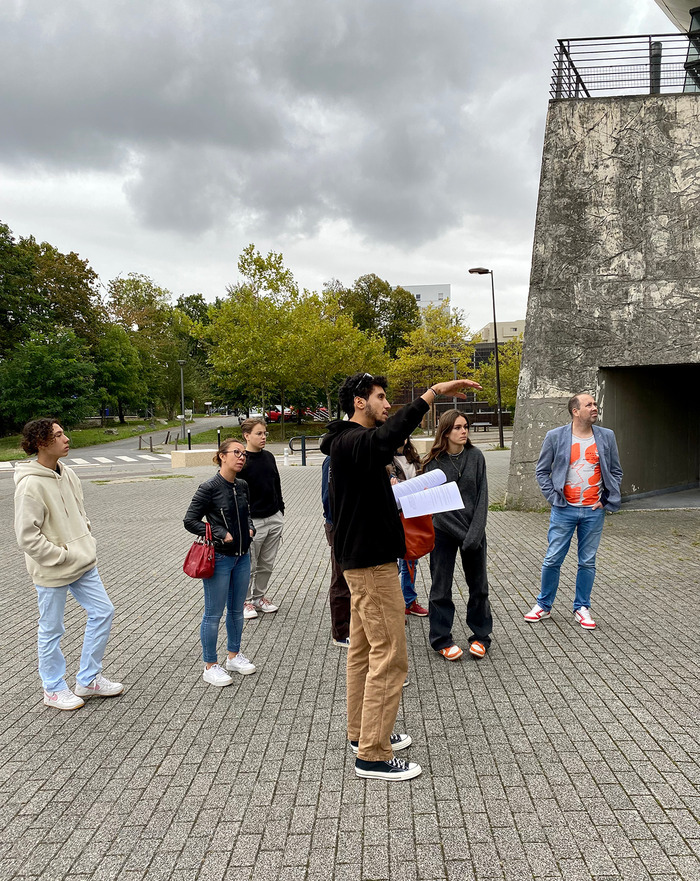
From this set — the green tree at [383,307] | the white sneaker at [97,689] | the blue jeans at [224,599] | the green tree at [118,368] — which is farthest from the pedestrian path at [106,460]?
the green tree at [383,307]

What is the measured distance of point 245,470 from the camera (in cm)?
594

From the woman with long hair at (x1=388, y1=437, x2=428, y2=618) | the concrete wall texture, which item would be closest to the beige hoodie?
the woman with long hair at (x1=388, y1=437, x2=428, y2=618)

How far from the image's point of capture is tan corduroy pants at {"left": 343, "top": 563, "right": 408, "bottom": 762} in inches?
127

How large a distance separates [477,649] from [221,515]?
2105 mm

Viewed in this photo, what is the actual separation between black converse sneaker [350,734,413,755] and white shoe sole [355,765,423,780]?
0.19 meters

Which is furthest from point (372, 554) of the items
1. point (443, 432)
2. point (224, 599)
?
point (443, 432)

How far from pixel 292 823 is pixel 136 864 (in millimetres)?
671

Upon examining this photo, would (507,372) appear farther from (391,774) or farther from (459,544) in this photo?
(391,774)

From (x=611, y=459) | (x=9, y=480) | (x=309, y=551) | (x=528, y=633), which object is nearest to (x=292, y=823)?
(x=528, y=633)

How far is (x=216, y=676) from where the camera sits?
14.8 feet

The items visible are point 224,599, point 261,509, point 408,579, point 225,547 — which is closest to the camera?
point 225,547

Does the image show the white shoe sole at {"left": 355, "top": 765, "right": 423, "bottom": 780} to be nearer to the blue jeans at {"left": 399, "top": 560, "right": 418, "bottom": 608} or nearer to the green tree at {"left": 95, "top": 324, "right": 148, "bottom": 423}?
the blue jeans at {"left": 399, "top": 560, "right": 418, "bottom": 608}

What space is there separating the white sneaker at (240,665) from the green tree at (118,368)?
43448 millimetres

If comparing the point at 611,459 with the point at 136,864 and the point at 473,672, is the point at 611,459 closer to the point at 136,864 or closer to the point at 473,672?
the point at 473,672
